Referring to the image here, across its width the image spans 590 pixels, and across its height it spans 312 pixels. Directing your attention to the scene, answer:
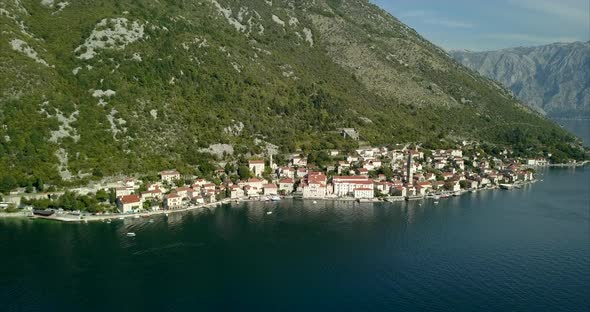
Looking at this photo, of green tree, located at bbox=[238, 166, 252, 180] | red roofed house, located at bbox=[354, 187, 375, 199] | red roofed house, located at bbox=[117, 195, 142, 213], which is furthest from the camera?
green tree, located at bbox=[238, 166, 252, 180]

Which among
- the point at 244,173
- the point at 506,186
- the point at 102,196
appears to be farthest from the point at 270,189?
the point at 506,186

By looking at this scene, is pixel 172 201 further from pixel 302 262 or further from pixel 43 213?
pixel 302 262

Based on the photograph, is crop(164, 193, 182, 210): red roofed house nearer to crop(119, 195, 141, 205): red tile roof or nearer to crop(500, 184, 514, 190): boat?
crop(119, 195, 141, 205): red tile roof

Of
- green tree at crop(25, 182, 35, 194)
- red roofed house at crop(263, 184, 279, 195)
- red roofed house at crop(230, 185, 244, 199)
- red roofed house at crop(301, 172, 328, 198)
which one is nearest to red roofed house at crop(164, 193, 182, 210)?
red roofed house at crop(230, 185, 244, 199)

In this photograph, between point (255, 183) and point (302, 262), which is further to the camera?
point (255, 183)

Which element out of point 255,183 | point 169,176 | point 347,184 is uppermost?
point 169,176

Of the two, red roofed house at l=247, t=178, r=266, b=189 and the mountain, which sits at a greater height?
the mountain
